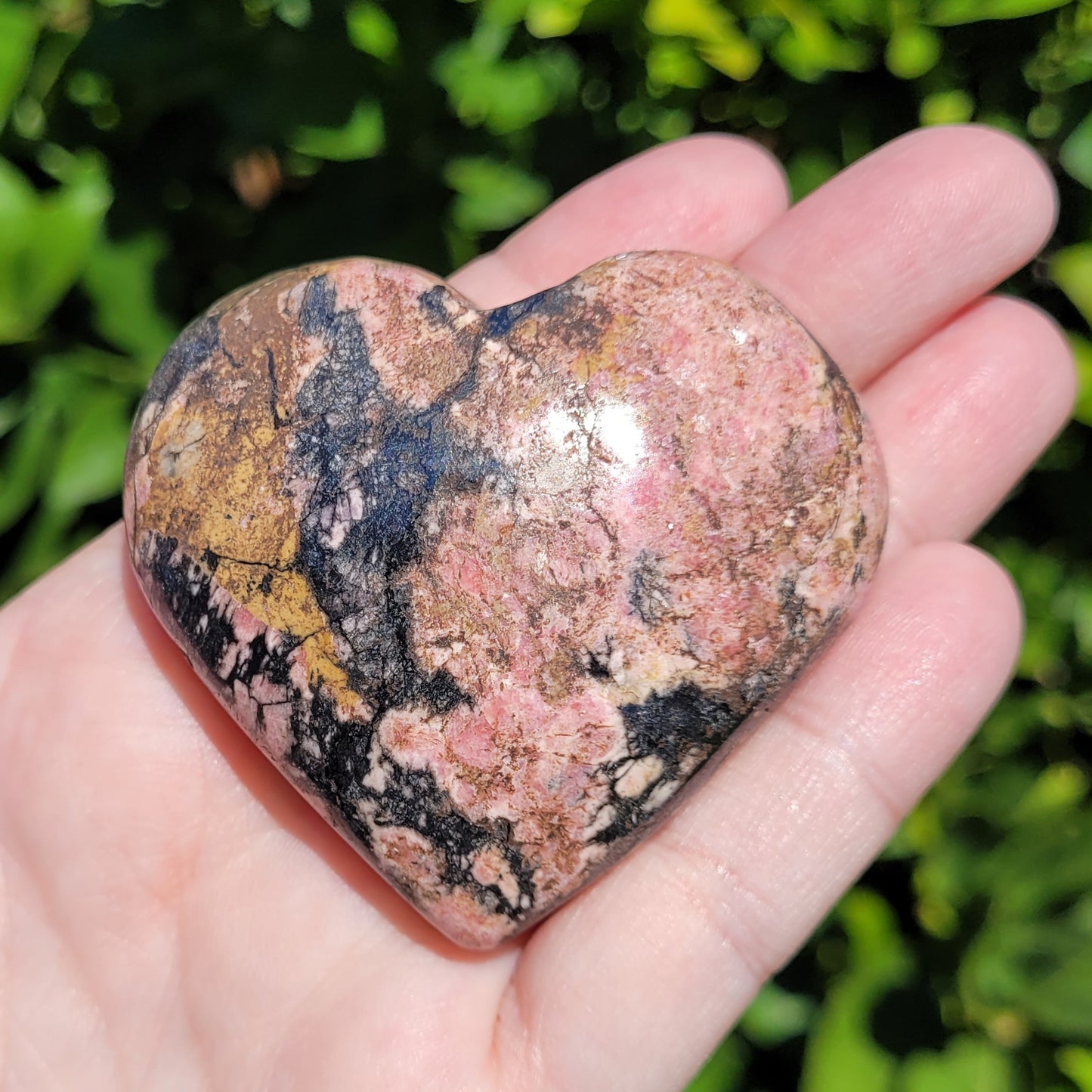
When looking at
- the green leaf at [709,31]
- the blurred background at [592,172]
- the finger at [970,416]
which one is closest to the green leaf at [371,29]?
the blurred background at [592,172]

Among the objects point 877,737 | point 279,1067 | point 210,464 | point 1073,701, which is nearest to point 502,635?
point 210,464

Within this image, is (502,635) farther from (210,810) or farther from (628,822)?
(210,810)

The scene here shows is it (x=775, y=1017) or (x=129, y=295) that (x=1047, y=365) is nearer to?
(x=775, y=1017)

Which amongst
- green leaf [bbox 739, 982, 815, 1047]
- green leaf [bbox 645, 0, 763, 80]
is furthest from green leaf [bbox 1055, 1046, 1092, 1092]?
green leaf [bbox 645, 0, 763, 80]

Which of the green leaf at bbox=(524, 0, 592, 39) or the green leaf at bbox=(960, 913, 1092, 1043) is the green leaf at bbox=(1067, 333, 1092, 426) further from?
the green leaf at bbox=(524, 0, 592, 39)

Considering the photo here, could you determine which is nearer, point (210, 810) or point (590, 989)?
point (590, 989)

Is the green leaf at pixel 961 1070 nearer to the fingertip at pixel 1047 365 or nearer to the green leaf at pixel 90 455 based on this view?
the fingertip at pixel 1047 365

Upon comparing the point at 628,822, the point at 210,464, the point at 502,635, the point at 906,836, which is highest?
the point at 210,464
